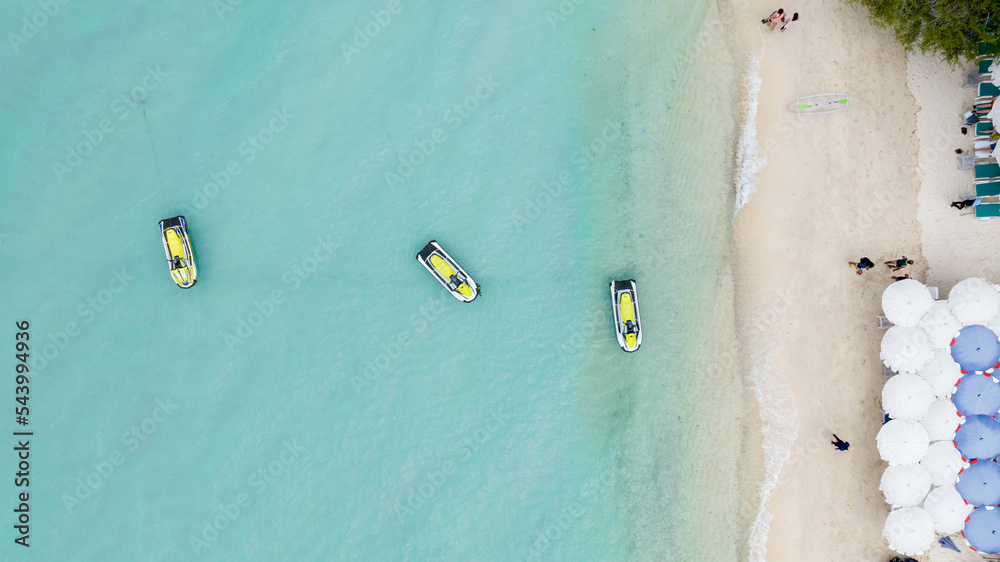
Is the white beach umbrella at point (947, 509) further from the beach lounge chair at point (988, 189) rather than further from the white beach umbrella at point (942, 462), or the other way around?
the beach lounge chair at point (988, 189)

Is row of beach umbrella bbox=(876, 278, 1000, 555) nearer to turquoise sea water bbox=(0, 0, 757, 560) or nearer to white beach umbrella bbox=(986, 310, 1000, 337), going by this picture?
white beach umbrella bbox=(986, 310, 1000, 337)

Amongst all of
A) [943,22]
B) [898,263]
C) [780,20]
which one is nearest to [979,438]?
[898,263]

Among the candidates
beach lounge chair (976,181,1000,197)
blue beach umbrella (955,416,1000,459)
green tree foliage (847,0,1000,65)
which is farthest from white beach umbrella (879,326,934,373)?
green tree foliage (847,0,1000,65)

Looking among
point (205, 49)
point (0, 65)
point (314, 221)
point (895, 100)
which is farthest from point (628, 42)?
point (0, 65)

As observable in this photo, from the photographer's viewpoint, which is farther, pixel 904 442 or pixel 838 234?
pixel 838 234

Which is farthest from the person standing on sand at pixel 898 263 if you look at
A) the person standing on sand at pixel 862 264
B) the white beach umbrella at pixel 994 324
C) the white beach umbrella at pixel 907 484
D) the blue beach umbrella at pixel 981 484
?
the blue beach umbrella at pixel 981 484

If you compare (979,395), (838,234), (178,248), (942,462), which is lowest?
(942,462)

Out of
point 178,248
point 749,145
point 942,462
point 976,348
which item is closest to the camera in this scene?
point 976,348

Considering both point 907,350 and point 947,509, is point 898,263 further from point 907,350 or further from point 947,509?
point 947,509
